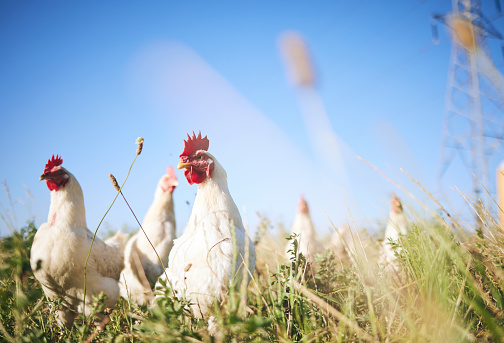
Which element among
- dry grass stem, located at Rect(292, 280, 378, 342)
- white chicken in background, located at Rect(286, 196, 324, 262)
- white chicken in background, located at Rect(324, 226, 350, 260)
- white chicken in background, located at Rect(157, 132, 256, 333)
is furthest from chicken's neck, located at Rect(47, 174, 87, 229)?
white chicken in background, located at Rect(286, 196, 324, 262)

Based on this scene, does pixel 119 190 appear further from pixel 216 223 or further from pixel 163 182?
pixel 163 182

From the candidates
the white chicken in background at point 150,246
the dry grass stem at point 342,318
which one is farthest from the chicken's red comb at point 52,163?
the dry grass stem at point 342,318

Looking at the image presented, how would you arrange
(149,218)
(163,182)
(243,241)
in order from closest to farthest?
(243,241), (149,218), (163,182)

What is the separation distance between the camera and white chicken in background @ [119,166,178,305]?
3.72 m

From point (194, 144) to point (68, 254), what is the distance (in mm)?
1839

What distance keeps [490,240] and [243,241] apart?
200 cm

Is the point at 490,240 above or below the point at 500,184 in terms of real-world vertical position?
below

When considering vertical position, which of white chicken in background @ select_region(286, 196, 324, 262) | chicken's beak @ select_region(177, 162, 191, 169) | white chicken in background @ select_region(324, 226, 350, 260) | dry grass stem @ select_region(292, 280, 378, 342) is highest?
chicken's beak @ select_region(177, 162, 191, 169)

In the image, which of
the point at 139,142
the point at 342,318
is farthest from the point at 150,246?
the point at 342,318

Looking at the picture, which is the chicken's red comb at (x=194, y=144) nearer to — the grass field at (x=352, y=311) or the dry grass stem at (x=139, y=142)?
the dry grass stem at (x=139, y=142)

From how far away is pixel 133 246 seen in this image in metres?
4.09

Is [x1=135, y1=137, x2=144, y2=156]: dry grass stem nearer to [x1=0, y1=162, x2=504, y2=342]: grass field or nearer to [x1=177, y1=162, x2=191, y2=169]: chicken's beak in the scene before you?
[x1=177, y1=162, x2=191, y2=169]: chicken's beak

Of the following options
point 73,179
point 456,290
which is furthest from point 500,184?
point 73,179

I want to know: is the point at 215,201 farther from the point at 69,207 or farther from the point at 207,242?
the point at 69,207
